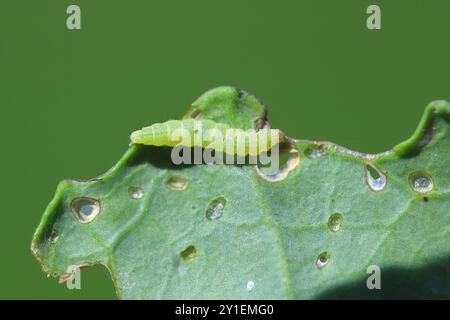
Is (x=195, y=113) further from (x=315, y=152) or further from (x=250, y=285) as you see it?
(x=250, y=285)

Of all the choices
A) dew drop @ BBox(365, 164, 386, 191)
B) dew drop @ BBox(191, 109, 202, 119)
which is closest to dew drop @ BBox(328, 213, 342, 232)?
dew drop @ BBox(365, 164, 386, 191)

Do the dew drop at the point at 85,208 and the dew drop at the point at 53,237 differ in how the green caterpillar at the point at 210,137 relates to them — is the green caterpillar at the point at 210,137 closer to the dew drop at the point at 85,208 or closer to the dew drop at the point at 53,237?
the dew drop at the point at 85,208

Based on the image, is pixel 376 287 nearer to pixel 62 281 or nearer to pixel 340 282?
pixel 340 282

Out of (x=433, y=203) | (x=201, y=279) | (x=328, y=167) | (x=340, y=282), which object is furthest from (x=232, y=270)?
(x=433, y=203)

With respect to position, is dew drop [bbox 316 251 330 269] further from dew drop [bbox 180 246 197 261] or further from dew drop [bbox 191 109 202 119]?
dew drop [bbox 191 109 202 119]

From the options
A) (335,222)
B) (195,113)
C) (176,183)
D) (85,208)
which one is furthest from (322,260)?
(85,208)

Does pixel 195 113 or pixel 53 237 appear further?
pixel 195 113
